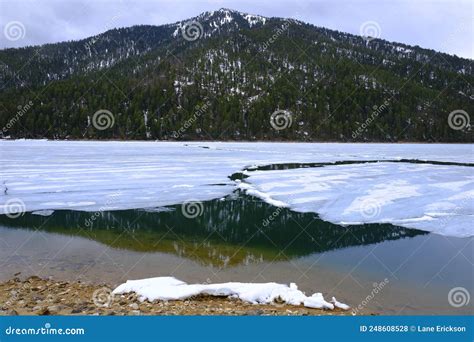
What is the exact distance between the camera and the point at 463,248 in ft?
29.1

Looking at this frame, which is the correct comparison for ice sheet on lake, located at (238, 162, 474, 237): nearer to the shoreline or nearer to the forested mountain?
the shoreline

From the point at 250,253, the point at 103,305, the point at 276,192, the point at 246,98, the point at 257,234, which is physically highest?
the point at 246,98

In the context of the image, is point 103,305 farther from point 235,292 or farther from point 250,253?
point 250,253

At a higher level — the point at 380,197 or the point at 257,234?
the point at 380,197

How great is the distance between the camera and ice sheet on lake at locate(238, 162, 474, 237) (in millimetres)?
10898

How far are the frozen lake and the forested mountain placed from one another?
6048 centimetres

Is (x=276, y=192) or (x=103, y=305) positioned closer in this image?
(x=103, y=305)

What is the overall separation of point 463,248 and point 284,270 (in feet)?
13.9

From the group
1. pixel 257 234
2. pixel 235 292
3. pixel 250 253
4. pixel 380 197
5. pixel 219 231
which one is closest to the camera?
pixel 235 292

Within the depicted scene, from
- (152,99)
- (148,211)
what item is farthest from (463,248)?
(152,99)

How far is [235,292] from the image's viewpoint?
615cm

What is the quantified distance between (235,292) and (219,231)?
14.7 ft

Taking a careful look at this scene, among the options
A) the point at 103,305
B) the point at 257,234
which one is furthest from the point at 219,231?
the point at 103,305

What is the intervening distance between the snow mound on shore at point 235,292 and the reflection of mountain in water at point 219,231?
177 cm
